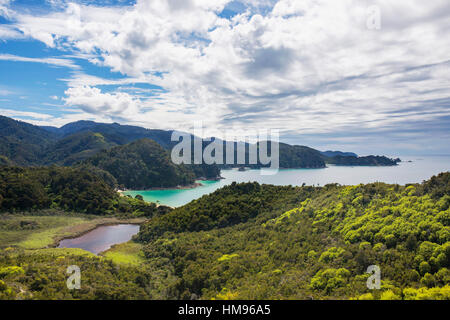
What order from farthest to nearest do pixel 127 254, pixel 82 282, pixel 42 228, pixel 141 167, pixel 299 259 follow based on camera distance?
pixel 141 167 < pixel 42 228 < pixel 127 254 < pixel 299 259 < pixel 82 282

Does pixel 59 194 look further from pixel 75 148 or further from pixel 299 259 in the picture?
pixel 75 148

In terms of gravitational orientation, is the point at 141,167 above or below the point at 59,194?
above

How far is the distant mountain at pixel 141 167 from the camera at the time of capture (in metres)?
110

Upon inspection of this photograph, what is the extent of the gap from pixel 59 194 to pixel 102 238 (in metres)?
27.6

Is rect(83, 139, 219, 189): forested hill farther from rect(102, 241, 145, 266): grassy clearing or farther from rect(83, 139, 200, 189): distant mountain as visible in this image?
rect(102, 241, 145, 266): grassy clearing

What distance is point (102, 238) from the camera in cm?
3969

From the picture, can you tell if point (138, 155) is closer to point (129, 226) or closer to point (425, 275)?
point (129, 226)

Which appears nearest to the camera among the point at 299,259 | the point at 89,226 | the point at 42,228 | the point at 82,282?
the point at 82,282

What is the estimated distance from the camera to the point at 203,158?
150875 mm

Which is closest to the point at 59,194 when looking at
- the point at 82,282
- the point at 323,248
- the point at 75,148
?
the point at 82,282

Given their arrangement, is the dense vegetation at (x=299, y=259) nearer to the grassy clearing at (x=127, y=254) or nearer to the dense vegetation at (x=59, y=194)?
the grassy clearing at (x=127, y=254)

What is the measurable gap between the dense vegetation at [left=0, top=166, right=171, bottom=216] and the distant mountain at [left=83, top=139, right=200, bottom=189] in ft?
132

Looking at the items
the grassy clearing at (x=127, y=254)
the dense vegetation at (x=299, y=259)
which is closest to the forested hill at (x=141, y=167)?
the grassy clearing at (x=127, y=254)
